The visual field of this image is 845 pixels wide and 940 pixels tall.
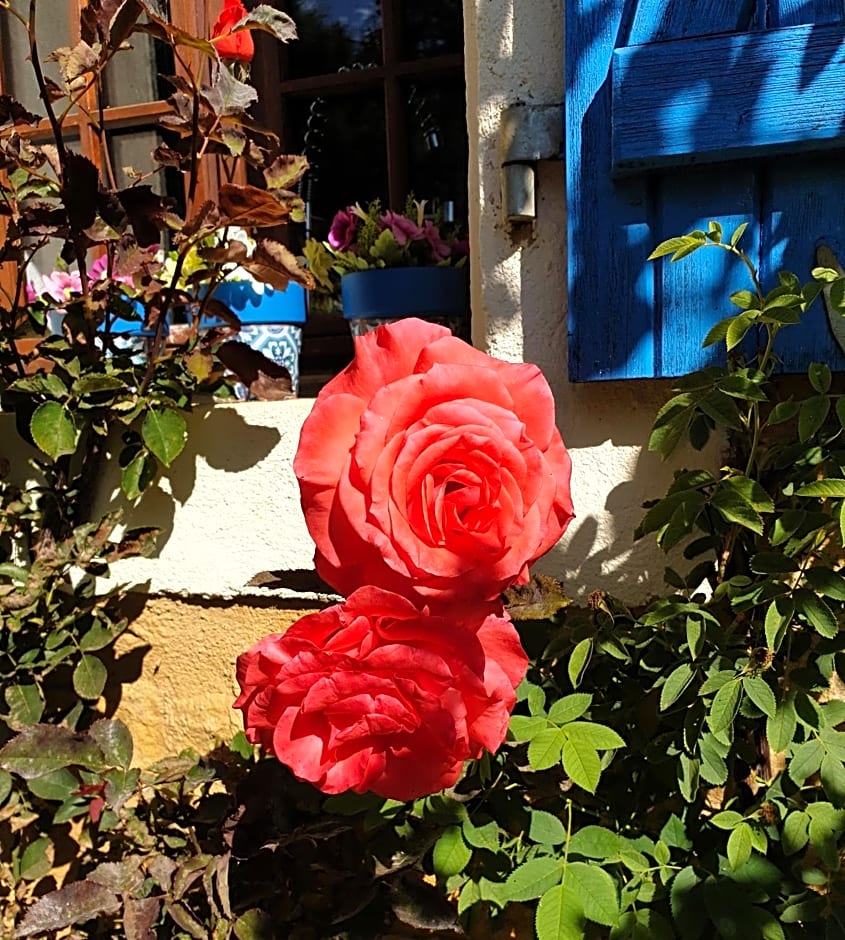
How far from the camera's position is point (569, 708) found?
982 millimetres

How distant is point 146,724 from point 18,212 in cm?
94

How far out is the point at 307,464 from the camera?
734mm

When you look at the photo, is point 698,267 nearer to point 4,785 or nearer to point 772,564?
point 772,564

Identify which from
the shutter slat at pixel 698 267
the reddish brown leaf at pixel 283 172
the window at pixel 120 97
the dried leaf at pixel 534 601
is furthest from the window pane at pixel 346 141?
the dried leaf at pixel 534 601

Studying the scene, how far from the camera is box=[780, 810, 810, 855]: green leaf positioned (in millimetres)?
935

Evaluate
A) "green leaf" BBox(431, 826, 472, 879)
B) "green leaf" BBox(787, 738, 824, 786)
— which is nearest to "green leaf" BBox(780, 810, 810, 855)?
"green leaf" BBox(787, 738, 824, 786)

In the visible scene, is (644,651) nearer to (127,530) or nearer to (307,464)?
(307,464)

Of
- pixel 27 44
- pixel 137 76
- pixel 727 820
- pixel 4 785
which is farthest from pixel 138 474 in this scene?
pixel 27 44

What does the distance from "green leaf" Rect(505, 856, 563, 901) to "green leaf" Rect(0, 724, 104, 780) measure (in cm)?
69

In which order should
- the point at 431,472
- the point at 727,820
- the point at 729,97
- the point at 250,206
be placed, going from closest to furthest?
the point at 431,472, the point at 727,820, the point at 729,97, the point at 250,206

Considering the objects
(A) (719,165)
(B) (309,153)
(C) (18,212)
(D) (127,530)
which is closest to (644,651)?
(A) (719,165)

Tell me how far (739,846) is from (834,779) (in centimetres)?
13

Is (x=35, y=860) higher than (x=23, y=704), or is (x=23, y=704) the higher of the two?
(x=23, y=704)

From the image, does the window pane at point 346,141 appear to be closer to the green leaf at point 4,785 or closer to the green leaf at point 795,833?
the green leaf at point 4,785
